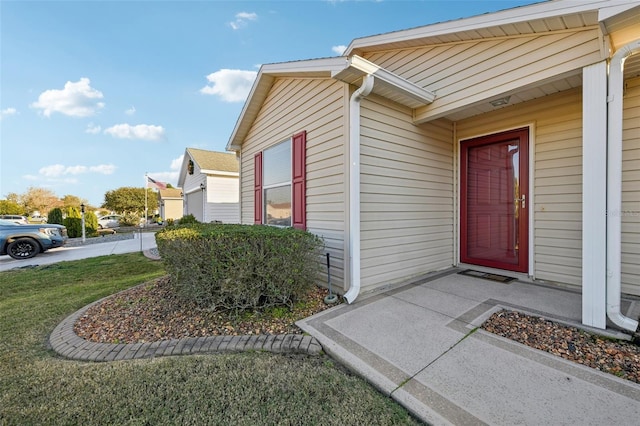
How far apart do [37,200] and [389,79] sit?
3538cm

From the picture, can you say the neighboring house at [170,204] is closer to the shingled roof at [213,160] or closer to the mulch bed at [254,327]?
the shingled roof at [213,160]

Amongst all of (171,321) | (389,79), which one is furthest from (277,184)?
(171,321)

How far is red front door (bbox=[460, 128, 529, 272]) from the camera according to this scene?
4113mm

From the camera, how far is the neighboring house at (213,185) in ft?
39.2

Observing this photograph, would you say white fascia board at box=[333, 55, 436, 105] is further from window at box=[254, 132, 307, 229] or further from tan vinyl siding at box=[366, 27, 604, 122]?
window at box=[254, 132, 307, 229]

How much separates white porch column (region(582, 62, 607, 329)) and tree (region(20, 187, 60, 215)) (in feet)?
120

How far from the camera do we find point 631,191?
3.22 metres

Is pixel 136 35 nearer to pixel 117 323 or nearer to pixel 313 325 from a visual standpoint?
pixel 117 323

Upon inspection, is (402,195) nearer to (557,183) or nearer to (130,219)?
(557,183)

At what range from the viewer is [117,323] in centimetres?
303

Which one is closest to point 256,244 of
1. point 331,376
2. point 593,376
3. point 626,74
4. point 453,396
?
point 331,376

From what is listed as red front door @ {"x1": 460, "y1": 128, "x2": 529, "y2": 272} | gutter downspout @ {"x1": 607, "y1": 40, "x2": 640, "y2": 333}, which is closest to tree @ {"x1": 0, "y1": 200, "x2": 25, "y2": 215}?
red front door @ {"x1": 460, "y1": 128, "x2": 529, "y2": 272}

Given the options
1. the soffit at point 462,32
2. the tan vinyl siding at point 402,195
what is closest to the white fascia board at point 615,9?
the soffit at point 462,32

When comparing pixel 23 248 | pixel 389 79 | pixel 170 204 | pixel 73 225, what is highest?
pixel 389 79
